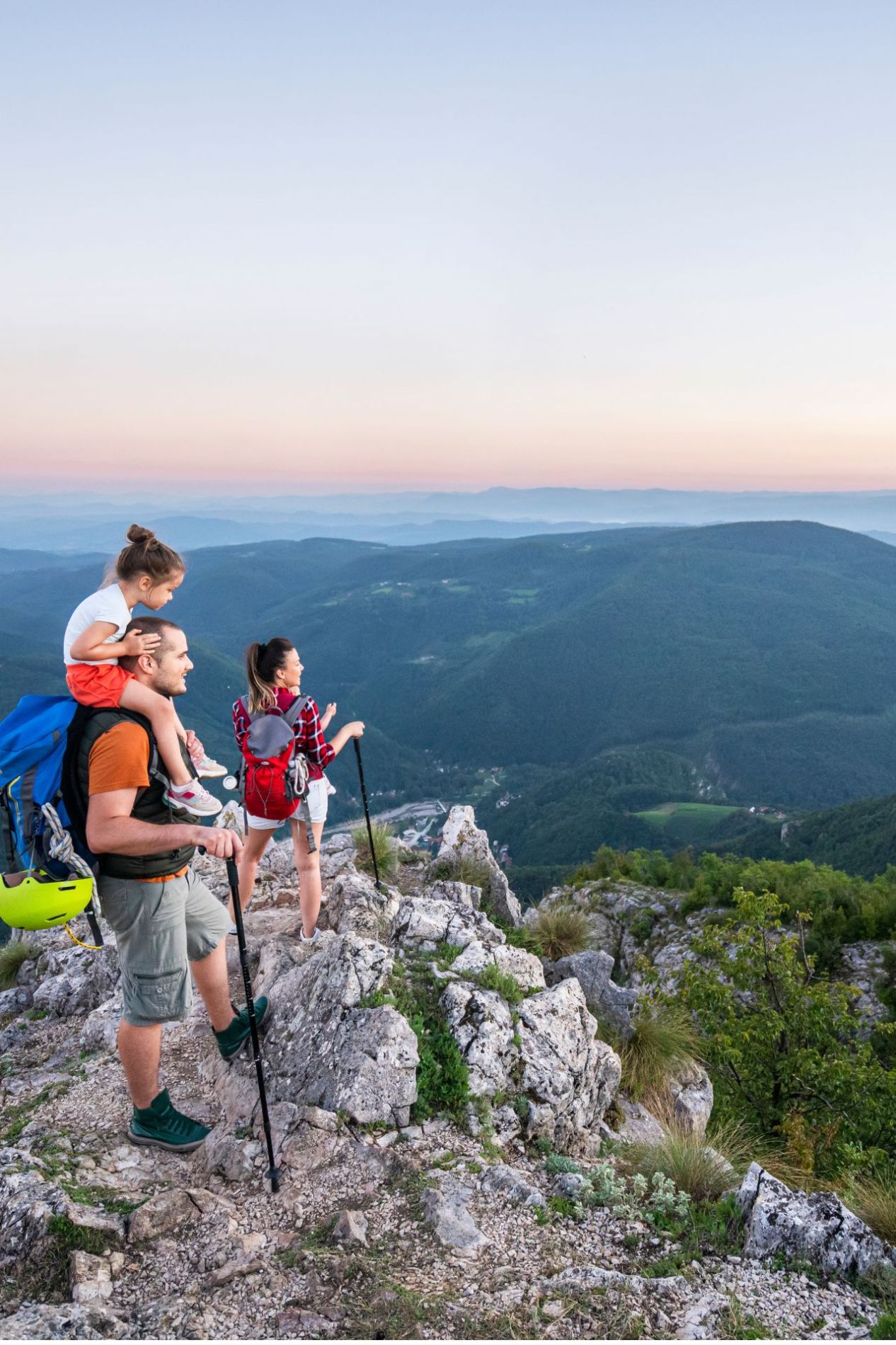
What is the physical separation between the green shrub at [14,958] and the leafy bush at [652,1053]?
8464mm

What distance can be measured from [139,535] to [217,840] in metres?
2.31

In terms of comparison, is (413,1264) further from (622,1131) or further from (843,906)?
(843,906)

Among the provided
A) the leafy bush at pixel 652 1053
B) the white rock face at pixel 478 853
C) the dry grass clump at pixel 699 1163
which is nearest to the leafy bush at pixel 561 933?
the white rock face at pixel 478 853

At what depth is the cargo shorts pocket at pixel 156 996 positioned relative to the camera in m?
4.66

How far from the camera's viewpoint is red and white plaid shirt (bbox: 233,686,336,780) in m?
6.64

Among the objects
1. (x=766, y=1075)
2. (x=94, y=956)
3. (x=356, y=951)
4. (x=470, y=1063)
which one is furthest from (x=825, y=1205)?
(x=94, y=956)

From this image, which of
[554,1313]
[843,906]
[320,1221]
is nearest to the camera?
[554,1313]

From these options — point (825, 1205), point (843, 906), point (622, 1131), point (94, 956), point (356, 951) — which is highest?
point (356, 951)

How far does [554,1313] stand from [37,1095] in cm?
496

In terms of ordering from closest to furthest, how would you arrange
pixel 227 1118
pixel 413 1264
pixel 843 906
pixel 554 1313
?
pixel 554 1313
pixel 413 1264
pixel 227 1118
pixel 843 906

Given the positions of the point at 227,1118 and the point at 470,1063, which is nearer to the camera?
the point at 227,1118

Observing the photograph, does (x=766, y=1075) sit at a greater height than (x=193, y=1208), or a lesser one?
lesser

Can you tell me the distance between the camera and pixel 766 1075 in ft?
36.9

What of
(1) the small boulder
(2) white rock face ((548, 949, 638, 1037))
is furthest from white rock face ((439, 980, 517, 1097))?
(2) white rock face ((548, 949, 638, 1037))
